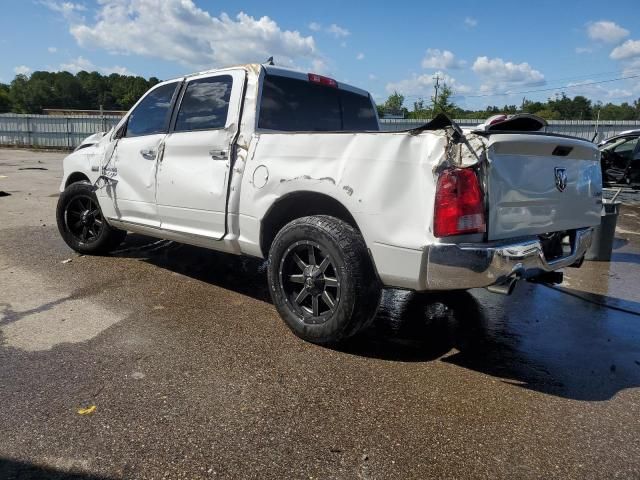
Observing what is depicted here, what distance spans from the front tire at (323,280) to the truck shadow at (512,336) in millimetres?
300

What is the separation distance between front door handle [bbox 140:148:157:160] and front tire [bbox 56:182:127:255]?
1.23m

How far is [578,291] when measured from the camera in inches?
210

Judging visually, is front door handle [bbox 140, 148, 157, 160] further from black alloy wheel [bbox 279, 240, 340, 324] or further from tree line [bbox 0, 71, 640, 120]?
tree line [bbox 0, 71, 640, 120]

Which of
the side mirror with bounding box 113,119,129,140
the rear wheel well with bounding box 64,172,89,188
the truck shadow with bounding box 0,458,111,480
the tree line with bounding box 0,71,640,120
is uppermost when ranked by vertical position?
the tree line with bounding box 0,71,640,120

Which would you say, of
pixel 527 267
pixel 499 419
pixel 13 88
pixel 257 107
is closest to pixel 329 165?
pixel 257 107

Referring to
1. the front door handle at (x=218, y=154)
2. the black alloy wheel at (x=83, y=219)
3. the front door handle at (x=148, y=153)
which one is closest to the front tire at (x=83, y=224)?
the black alloy wheel at (x=83, y=219)

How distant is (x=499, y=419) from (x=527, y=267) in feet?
3.01

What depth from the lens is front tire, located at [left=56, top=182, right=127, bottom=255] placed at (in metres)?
5.79

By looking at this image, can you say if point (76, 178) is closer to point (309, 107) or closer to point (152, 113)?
point (152, 113)

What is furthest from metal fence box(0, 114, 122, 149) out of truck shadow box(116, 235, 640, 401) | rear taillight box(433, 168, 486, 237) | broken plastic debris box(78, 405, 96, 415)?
rear taillight box(433, 168, 486, 237)

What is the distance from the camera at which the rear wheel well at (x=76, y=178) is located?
5896mm

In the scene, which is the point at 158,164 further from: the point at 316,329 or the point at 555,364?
the point at 555,364

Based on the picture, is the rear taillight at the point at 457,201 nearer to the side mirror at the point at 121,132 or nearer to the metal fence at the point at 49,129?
the side mirror at the point at 121,132

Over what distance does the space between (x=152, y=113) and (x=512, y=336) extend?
3.92 m
